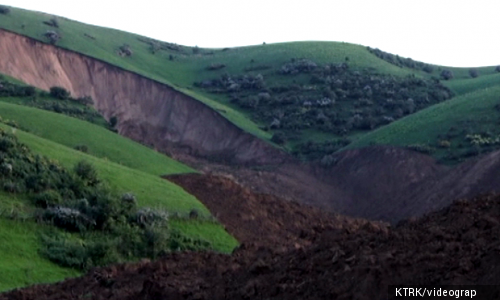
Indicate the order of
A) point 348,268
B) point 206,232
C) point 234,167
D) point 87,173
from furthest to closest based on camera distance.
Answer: point 234,167, point 87,173, point 206,232, point 348,268

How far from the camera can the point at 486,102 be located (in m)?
59.7

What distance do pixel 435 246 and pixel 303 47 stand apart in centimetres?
7939

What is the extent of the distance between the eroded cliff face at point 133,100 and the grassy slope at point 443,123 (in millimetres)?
10147

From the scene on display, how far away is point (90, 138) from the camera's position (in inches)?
1897

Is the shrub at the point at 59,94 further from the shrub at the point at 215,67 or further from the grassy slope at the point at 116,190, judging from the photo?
the shrub at the point at 215,67

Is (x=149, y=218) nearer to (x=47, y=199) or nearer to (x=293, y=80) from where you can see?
(x=47, y=199)

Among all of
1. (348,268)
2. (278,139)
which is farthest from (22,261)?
(278,139)

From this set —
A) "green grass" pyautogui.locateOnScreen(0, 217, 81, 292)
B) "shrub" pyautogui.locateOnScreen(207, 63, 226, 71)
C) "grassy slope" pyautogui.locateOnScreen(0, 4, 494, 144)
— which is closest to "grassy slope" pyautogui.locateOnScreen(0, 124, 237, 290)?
"green grass" pyautogui.locateOnScreen(0, 217, 81, 292)

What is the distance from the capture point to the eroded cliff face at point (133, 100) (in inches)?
2680

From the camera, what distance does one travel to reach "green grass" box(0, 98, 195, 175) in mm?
46094

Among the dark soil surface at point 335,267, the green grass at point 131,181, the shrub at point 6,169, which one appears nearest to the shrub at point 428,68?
the green grass at point 131,181

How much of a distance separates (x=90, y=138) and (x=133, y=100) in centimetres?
2749

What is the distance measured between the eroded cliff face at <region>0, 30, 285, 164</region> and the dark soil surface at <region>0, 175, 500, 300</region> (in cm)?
4372

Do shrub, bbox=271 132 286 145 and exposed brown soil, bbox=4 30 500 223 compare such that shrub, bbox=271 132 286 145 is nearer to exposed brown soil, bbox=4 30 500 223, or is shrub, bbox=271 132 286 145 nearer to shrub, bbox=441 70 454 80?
exposed brown soil, bbox=4 30 500 223
